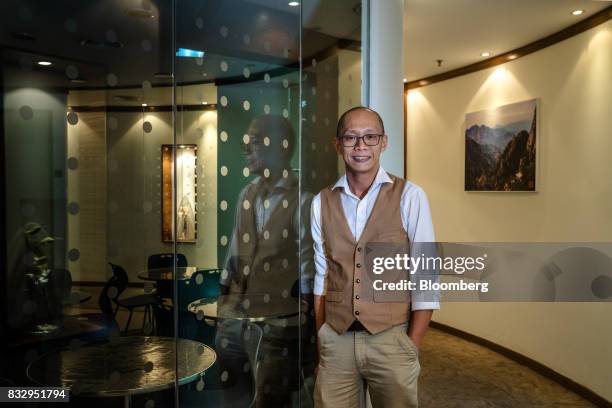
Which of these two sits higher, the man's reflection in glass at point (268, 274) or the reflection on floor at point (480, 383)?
the man's reflection in glass at point (268, 274)

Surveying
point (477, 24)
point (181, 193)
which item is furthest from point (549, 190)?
point (181, 193)

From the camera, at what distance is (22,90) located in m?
1.53

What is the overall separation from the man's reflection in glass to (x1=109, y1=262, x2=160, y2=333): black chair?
0.33 meters

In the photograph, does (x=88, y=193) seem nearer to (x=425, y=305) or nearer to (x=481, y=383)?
(x=425, y=305)

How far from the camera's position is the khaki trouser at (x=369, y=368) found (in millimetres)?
1820

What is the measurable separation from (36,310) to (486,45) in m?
3.93

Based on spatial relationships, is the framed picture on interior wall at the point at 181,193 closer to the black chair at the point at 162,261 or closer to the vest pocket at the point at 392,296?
the black chair at the point at 162,261

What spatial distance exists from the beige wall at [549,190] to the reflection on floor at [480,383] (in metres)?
0.16

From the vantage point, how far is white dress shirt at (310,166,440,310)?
1.86 metres

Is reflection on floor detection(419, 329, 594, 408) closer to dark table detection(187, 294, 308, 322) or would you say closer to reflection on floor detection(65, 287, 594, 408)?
reflection on floor detection(65, 287, 594, 408)

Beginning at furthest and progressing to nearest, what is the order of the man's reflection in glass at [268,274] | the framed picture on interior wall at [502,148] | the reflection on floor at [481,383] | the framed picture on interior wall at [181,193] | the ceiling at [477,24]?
the framed picture on interior wall at [502,148], the reflection on floor at [481,383], the ceiling at [477,24], the man's reflection in glass at [268,274], the framed picture on interior wall at [181,193]

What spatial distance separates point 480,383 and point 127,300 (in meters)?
3.04

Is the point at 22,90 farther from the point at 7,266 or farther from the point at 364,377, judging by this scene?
the point at 364,377

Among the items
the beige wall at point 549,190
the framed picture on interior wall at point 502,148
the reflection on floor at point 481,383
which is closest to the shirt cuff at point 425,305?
the reflection on floor at point 481,383
